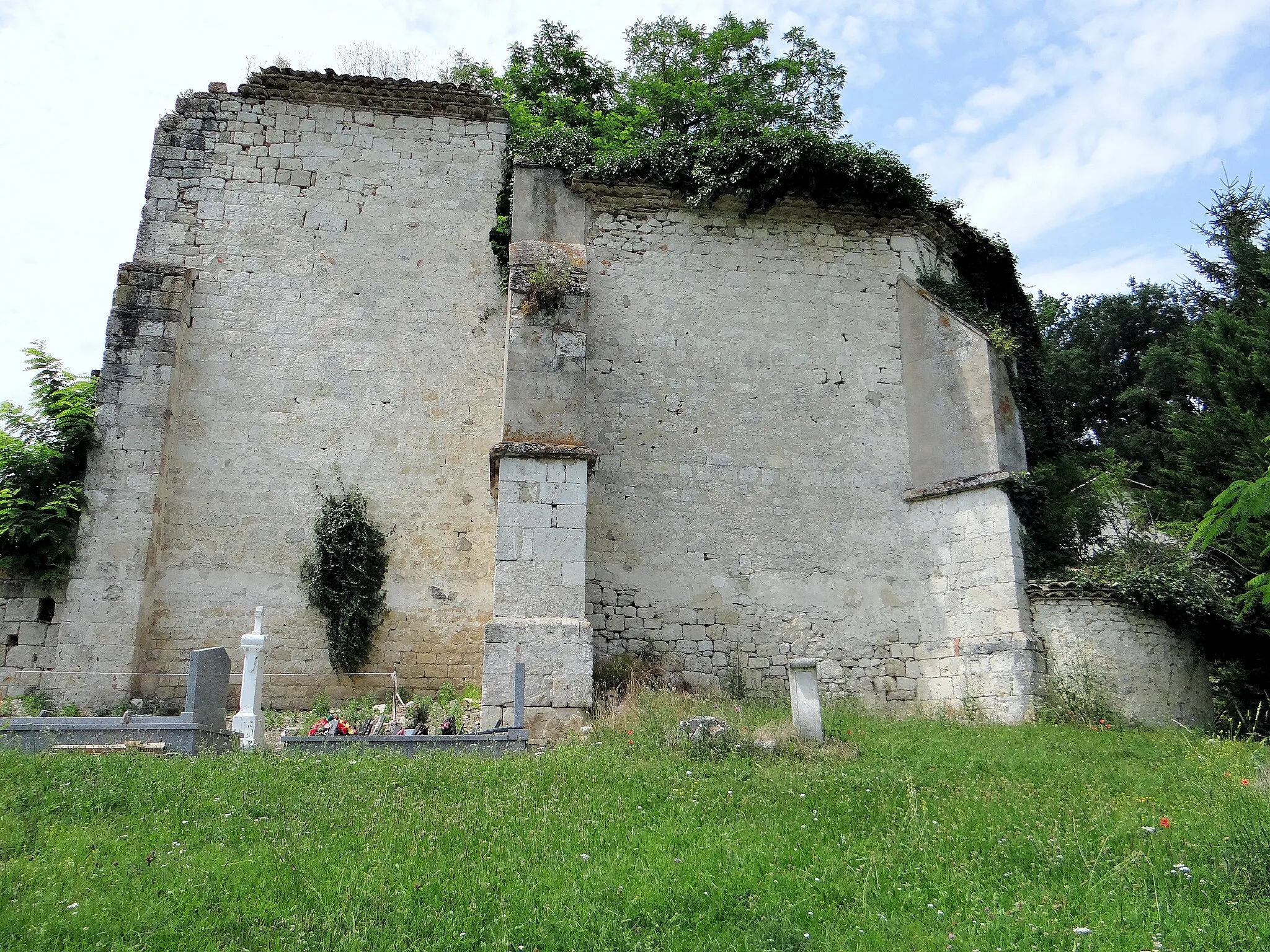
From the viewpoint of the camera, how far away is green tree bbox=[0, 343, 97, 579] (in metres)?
10.6

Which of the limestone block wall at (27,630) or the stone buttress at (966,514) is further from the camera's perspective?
the stone buttress at (966,514)

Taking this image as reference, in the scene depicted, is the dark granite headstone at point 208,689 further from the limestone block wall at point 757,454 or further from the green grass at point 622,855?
the limestone block wall at point 757,454

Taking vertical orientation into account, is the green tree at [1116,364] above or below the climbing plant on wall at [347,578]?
above

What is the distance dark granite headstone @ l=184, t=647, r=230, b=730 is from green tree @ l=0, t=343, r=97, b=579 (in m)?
3.53

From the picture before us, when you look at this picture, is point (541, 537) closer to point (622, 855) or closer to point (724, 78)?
point (622, 855)

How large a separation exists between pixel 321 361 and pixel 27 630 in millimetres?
4547

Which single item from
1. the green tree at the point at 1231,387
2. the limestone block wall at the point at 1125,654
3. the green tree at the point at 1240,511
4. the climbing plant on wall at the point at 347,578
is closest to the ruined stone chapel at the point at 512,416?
the climbing plant on wall at the point at 347,578

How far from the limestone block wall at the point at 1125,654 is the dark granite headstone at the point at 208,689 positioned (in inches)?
338

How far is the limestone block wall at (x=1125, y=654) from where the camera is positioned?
10.5 m

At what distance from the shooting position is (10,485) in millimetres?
10836

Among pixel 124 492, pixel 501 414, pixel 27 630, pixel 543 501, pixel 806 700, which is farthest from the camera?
pixel 501 414

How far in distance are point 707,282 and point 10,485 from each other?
8736 millimetres

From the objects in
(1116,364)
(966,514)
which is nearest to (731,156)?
(966,514)

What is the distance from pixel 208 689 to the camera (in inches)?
319
